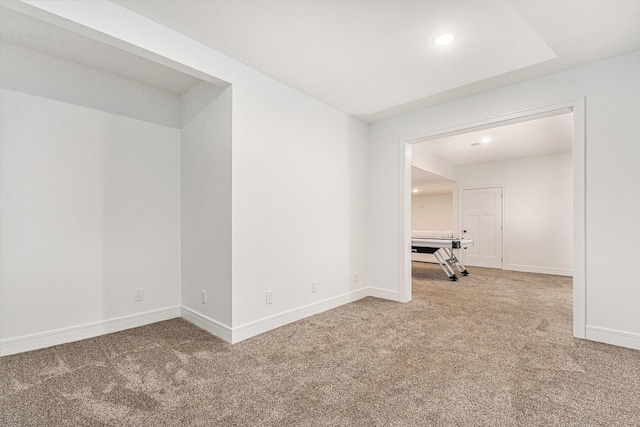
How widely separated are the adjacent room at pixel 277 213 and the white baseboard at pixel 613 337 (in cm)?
1

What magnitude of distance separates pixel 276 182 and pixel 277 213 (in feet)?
1.02

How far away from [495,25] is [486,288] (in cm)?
385

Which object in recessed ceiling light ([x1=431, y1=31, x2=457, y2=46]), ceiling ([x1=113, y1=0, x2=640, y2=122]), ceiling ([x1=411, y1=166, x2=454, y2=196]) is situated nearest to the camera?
ceiling ([x1=113, y1=0, x2=640, y2=122])

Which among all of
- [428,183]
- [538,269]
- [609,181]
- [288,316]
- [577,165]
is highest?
[428,183]

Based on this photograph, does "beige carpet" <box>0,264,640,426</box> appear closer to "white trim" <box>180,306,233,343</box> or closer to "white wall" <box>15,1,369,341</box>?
"white trim" <box>180,306,233,343</box>

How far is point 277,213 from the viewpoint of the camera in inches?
117

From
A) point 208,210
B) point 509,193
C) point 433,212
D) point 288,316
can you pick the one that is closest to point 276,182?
point 208,210

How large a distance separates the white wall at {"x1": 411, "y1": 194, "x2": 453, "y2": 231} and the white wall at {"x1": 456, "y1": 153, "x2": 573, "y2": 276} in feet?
8.60

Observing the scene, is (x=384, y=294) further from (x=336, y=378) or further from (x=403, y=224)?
(x=336, y=378)

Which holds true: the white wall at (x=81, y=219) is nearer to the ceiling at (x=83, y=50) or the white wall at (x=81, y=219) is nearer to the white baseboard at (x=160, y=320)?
the white baseboard at (x=160, y=320)

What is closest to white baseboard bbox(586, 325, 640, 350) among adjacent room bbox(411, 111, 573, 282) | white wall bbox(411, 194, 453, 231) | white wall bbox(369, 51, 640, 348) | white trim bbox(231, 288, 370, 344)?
white wall bbox(369, 51, 640, 348)

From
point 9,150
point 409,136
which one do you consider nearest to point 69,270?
point 9,150

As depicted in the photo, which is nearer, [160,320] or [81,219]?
[81,219]

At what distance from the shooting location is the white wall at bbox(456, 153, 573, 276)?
591cm
